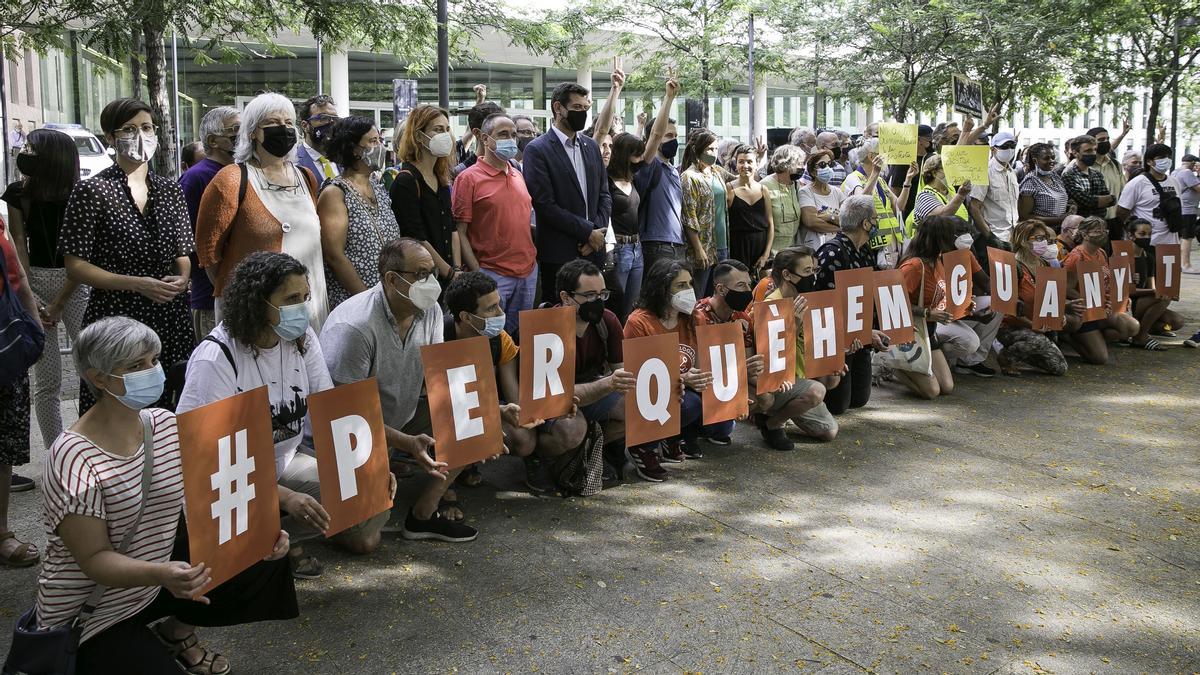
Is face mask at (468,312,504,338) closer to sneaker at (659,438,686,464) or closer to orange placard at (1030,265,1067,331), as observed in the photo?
sneaker at (659,438,686,464)

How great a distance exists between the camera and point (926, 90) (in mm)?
27812

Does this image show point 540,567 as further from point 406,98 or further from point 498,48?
point 498,48

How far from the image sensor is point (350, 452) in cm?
414

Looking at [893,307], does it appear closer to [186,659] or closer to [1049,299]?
[1049,299]

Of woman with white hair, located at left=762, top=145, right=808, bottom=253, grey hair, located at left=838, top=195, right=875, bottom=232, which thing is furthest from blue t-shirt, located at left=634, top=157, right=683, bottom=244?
grey hair, located at left=838, top=195, right=875, bottom=232

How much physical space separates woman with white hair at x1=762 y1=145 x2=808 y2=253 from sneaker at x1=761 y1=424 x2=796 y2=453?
273 centimetres

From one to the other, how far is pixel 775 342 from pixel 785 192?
10.3ft

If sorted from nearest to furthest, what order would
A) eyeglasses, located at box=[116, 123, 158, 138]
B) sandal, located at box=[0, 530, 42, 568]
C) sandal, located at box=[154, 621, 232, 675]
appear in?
1. sandal, located at box=[154, 621, 232, 675]
2. sandal, located at box=[0, 530, 42, 568]
3. eyeglasses, located at box=[116, 123, 158, 138]

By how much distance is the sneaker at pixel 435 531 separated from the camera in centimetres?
495

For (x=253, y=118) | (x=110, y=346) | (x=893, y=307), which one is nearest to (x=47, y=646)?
(x=110, y=346)

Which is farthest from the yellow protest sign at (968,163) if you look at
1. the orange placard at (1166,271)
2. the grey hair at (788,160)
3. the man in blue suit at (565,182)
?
the man in blue suit at (565,182)

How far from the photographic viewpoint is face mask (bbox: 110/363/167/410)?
3.20 meters

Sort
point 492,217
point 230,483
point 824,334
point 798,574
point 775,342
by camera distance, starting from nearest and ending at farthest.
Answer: point 230,483 → point 798,574 → point 775,342 → point 492,217 → point 824,334

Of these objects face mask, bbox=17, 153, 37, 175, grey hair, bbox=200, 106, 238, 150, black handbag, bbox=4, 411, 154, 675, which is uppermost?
grey hair, bbox=200, 106, 238, 150
